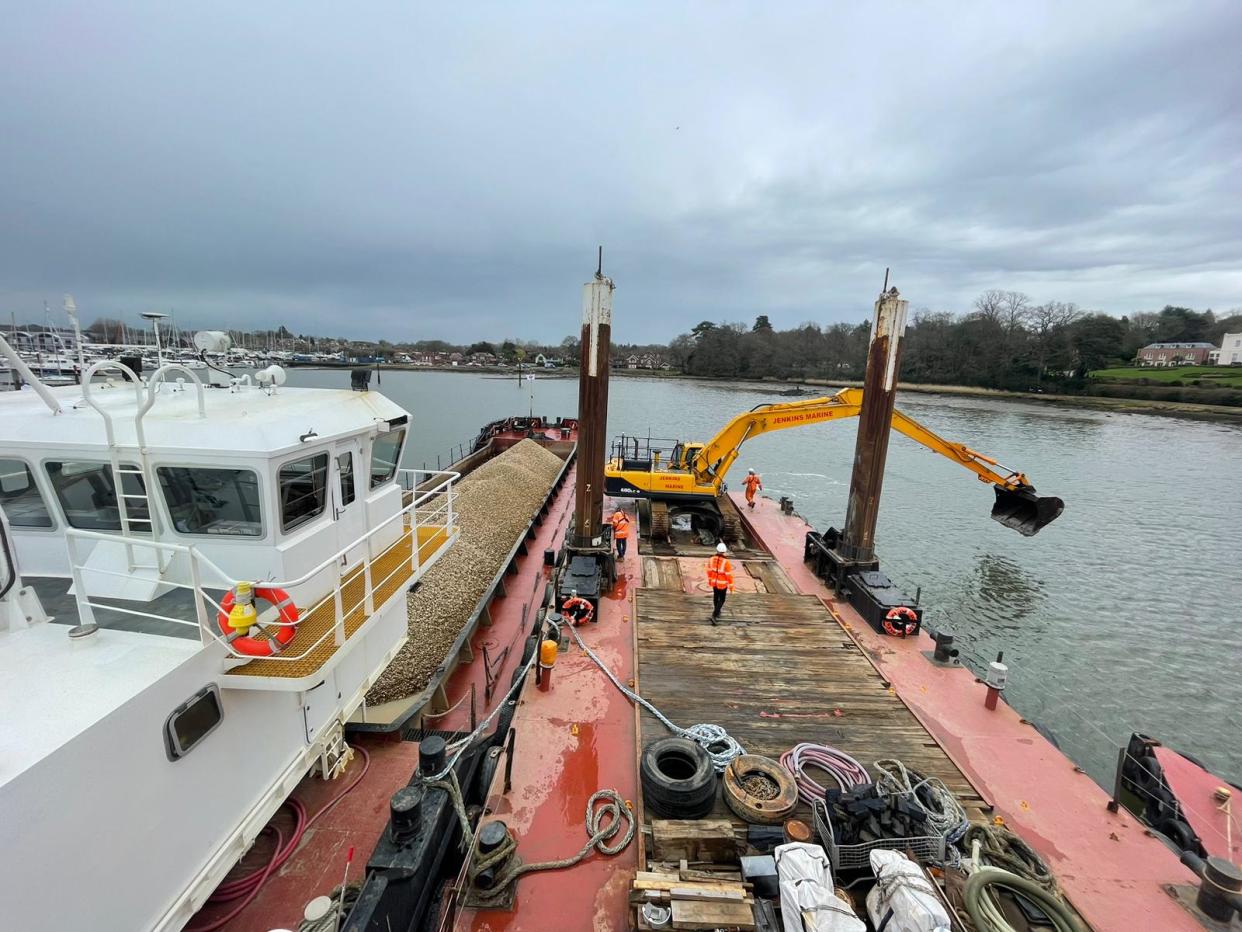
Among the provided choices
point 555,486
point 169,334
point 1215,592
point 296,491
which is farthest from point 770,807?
point 1215,592

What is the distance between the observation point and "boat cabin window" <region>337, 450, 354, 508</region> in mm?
5746

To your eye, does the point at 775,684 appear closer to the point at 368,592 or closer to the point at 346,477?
the point at 368,592

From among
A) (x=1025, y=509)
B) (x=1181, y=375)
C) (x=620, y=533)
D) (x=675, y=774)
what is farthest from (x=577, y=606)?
(x=1181, y=375)

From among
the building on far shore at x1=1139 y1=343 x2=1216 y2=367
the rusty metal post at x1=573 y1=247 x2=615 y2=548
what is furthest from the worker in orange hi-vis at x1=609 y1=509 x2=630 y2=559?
the building on far shore at x1=1139 y1=343 x2=1216 y2=367

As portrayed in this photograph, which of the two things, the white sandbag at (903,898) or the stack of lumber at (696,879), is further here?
the stack of lumber at (696,879)

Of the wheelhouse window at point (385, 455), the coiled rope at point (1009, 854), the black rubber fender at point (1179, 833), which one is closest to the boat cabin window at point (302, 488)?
the wheelhouse window at point (385, 455)

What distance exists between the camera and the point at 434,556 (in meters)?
6.71

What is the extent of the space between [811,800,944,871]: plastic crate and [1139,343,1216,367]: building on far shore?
138232 mm

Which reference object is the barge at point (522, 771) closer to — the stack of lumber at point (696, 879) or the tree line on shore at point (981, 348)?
the stack of lumber at point (696, 879)

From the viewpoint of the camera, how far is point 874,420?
959cm

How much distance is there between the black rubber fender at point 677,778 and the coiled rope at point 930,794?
1.49 meters

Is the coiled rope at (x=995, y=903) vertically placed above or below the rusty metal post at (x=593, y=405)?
below

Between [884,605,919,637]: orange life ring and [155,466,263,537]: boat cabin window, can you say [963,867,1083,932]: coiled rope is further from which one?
[155,466,263,537]: boat cabin window

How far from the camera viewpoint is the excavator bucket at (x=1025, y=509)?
1284 cm
